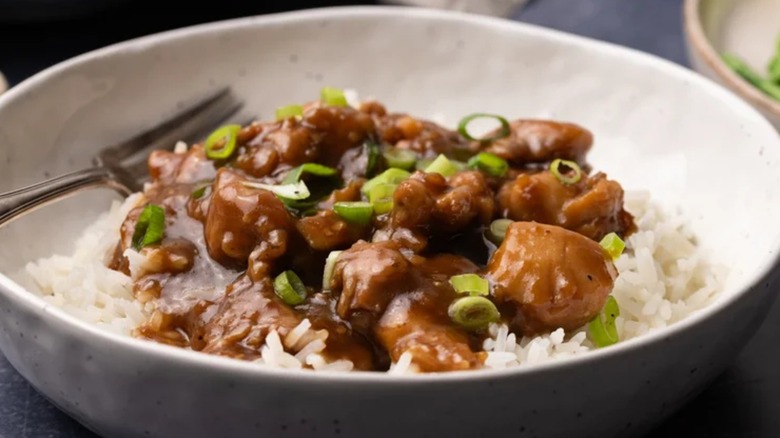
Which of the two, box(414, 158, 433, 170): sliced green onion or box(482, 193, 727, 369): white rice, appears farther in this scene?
box(414, 158, 433, 170): sliced green onion

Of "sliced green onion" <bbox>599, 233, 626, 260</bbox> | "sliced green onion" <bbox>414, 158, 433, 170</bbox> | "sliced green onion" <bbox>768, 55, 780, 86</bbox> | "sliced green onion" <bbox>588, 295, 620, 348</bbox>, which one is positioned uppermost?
"sliced green onion" <bbox>414, 158, 433, 170</bbox>

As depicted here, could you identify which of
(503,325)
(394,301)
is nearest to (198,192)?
(394,301)

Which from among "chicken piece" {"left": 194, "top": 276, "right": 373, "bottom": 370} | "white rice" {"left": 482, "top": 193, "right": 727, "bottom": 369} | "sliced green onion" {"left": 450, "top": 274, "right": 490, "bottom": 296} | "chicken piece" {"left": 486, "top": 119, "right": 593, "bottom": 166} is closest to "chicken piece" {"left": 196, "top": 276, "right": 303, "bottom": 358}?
"chicken piece" {"left": 194, "top": 276, "right": 373, "bottom": 370}

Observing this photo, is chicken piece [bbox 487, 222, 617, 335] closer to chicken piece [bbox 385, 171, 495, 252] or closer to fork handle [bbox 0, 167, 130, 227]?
chicken piece [bbox 385, 171, 495, 252]

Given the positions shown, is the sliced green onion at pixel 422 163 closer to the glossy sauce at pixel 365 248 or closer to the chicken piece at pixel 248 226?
the glossy sauce at pixel 365 248

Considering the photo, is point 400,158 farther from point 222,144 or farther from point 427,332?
point 427,332

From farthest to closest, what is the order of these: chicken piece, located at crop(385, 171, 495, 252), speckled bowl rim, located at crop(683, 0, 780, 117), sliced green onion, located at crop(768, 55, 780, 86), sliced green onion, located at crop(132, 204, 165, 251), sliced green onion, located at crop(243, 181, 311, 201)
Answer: sliced green onion, located at crop(768, 55, 780, 86), speckled bowl rim, located at crop(683, 0, 780, 117), sliced green onion, located at crop(132, 204, 165, 251), sliced green onion, located at crop(243, 181, 311, 201), chicken piece, located at crop(385, 171, 495, 252)

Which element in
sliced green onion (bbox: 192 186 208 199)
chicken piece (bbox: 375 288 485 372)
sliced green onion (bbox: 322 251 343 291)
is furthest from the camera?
sliced green onion (bbox: 192 186 208 199)

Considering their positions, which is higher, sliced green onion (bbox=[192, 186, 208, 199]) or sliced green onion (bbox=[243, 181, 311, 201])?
sliced green onion (bbox=[243, 181, 311, 201])

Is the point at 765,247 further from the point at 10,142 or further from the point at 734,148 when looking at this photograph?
the point at 10,142
